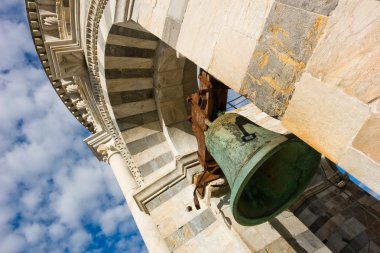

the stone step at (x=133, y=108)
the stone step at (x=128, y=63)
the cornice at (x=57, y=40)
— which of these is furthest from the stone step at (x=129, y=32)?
the cornice at (x=57, y=40)

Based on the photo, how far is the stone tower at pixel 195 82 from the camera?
0.91 meters

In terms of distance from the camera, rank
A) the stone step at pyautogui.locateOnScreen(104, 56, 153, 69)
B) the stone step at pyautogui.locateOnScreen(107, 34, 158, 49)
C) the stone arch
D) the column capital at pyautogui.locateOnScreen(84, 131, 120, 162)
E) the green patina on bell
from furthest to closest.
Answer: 1. the column capital at pyautogui.locateOnScreen(84, 131, 120, 162)
2. the stone arch
3. the stone step at pyautogui.locateOnScreen(104, 56, 153, 69)
4. the stone step at pyautogui.locateOnScreen(107, 34, 158, 49)
5. the green patina on bell

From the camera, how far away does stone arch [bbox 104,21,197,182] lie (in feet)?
13.4

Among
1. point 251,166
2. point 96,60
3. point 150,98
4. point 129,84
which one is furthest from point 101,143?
point 251,166

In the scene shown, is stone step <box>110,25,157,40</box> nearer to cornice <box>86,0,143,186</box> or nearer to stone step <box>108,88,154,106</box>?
cornice <box>86,0,143,186</box>

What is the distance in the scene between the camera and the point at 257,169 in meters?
1.98

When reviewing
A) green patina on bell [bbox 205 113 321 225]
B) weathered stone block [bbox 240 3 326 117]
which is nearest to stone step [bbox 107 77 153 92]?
green patina on bell [bbox 205 113 321 225]

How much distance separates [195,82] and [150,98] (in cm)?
94

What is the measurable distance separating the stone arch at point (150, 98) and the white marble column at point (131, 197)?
0.50 meters

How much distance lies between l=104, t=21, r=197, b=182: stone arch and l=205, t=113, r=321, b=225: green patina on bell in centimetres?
211

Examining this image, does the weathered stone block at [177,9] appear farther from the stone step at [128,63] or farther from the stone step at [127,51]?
the stone step at [128,63]

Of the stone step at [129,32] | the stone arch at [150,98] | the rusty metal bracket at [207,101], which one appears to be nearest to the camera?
the rusty metal bracket at [207,101]

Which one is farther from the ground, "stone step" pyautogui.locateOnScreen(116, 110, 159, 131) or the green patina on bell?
the green patina on bell

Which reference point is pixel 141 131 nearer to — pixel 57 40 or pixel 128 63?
pixel 128 63
